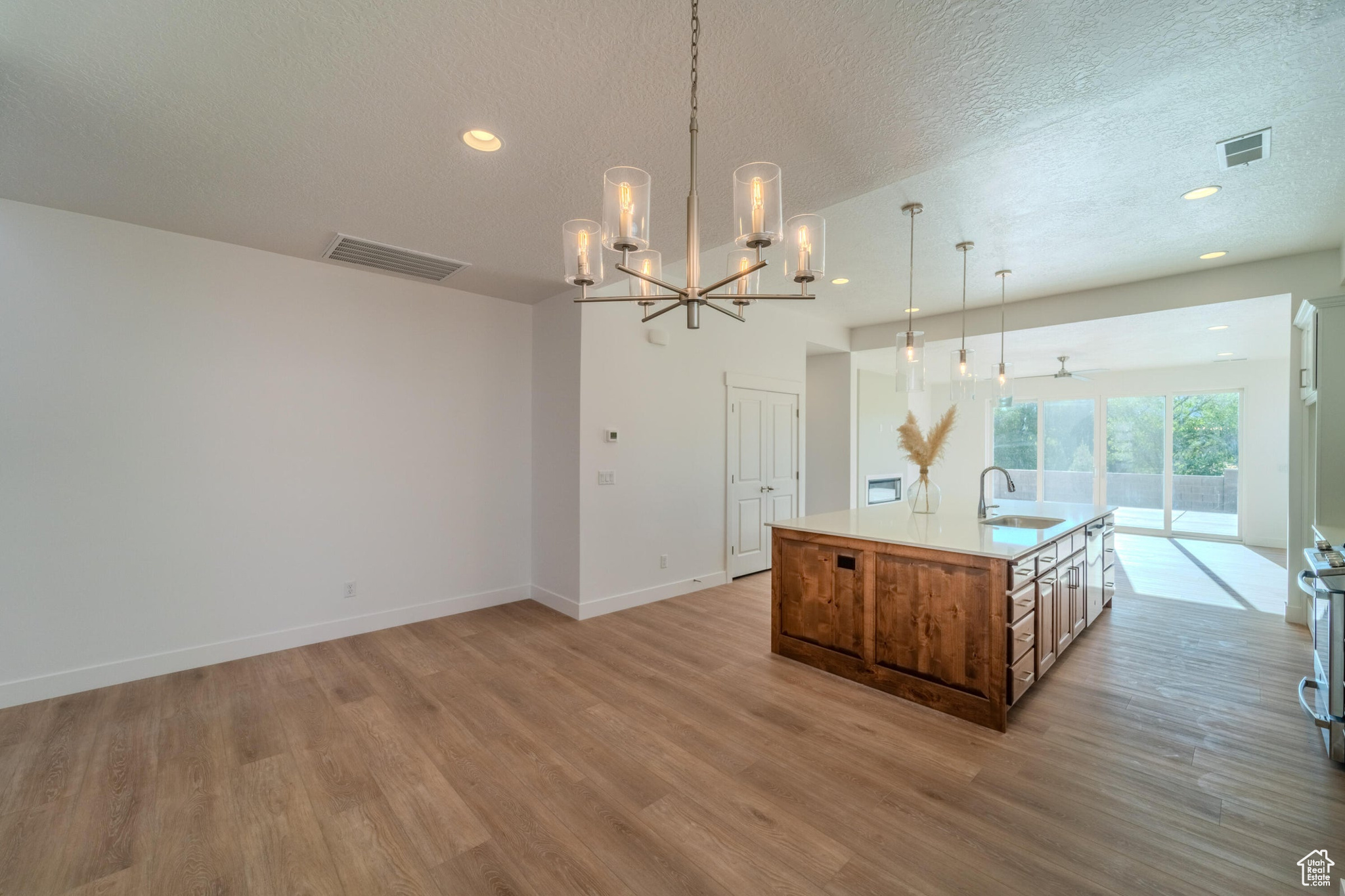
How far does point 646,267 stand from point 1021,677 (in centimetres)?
281

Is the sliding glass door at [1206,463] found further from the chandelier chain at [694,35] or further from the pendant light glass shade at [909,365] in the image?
the chandelier chain at [694,35]

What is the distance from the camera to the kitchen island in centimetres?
269

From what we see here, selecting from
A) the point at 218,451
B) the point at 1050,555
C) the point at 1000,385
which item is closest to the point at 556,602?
the point at 218,451

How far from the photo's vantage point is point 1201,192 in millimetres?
3111

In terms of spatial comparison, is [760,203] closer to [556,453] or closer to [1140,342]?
[556,453]

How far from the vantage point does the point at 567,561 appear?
4.53m

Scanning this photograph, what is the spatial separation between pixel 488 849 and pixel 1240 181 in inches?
194

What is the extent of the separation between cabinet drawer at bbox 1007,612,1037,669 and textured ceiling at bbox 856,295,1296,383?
2.29 metres

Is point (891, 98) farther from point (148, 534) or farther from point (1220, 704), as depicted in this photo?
point (148, 534)

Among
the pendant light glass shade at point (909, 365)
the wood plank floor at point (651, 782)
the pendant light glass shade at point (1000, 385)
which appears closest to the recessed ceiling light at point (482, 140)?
the wood plank floor at point (651, 782)

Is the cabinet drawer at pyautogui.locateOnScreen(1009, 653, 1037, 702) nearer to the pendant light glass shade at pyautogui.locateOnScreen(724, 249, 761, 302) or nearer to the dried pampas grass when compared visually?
the dried pampas grass

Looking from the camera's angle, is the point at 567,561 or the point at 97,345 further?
the point at 567,561

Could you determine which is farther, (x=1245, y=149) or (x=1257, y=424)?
(x=1257, y=424)

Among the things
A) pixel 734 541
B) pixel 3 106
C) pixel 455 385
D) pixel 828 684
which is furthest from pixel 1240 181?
pixel 3 106
